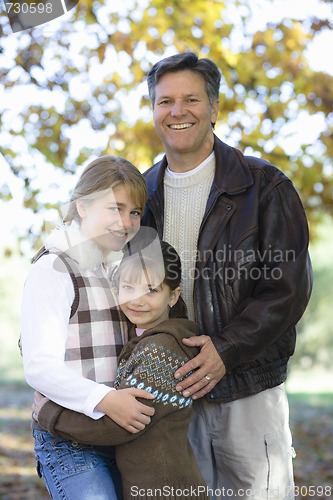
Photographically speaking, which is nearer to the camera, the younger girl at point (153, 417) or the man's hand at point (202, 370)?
the younger girl at point (153, 417)

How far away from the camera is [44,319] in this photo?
2336 mm

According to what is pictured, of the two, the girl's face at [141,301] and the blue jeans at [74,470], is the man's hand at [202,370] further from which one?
the blue jeans at [74,470]

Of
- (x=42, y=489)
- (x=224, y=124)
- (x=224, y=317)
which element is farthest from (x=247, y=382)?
(x=42, y=489)

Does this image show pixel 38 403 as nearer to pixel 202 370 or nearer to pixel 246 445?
pixel 202 370

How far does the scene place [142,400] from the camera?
234cm

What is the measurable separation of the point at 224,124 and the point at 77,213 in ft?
10.6

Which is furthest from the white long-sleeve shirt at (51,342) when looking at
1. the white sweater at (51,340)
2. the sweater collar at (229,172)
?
the sweater collar at (229,172)

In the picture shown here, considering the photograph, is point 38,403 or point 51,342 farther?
point 38,403

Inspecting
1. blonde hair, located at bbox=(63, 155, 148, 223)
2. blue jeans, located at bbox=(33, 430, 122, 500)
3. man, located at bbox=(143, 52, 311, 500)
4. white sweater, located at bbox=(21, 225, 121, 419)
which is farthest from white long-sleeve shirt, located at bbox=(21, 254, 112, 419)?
man, located at bbox=(143, 52, 311, 500)

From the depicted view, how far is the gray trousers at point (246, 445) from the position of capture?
2.88 metres

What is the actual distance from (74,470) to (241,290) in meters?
1.01

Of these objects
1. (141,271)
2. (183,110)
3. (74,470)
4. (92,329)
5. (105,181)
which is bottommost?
(74,470)

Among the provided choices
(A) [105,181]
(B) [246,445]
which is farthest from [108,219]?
(B) [246,445]

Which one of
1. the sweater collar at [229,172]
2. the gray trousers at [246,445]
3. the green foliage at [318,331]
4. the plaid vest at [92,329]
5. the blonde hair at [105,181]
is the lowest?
the green foliage at [318,331]
